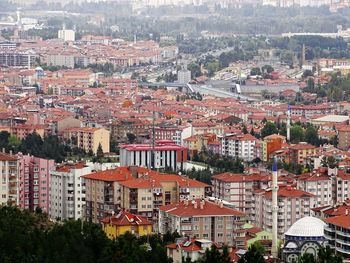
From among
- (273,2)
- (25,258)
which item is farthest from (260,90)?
(273,2)

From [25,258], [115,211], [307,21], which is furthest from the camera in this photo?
[307,21]

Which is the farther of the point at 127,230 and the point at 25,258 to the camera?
the point at 127,230

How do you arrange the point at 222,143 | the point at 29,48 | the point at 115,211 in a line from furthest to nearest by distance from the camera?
the point at 29,48
the point at 222,143
the point at 115,211

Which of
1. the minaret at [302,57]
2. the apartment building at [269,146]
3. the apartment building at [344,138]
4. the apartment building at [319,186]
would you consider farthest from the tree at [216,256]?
the minaret at [302,57]

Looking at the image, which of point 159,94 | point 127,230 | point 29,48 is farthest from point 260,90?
point 127,230

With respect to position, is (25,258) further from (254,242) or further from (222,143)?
(222,143)

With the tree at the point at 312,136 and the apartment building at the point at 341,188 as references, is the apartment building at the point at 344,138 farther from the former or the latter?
the apartment building at the point at 341,188

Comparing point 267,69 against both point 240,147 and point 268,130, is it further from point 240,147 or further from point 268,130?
point 240,147
